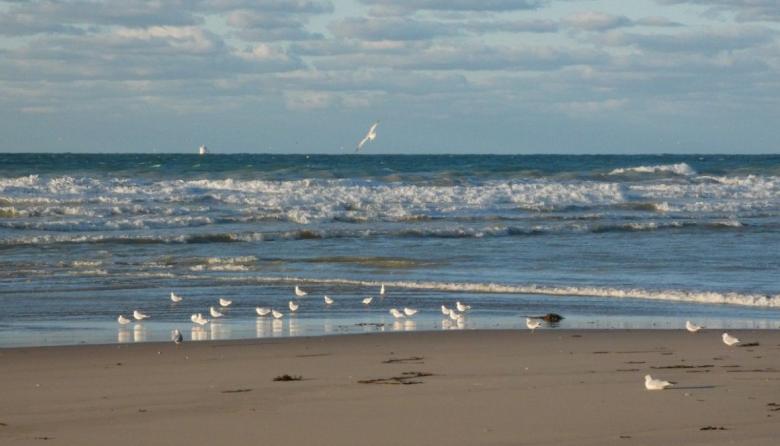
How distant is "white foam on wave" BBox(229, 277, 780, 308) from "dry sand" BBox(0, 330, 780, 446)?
11.3 feet

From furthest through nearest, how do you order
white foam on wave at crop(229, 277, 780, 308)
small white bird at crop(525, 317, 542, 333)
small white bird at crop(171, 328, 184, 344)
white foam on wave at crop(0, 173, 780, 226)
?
white foam on wave at crop(0, 173, 780, 226), white foam on wave at crop(229, 277, 780, 308), small white bird at crop(525, 317, 542, 333), small white bird at crop(171, 328, 184, 344)

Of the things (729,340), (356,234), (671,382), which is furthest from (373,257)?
(671,382)

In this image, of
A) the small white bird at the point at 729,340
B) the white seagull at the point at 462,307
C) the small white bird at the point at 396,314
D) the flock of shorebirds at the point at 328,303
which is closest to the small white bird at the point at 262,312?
the flock of shorebirds at the point at 328,303

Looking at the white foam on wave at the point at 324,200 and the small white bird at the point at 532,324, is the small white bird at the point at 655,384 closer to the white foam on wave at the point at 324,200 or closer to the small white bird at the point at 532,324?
the small white bird at the point at 532,324

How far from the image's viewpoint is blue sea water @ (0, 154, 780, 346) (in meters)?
13.7

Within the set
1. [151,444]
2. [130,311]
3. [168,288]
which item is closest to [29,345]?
[130,311]

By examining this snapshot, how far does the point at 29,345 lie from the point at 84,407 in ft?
10.5

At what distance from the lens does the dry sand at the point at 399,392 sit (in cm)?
712

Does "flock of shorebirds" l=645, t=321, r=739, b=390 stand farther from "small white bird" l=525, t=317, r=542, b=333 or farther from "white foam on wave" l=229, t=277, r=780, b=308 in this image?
"white foam on wave" l=229, t=277, r=780, b=308

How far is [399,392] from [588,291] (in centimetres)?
802

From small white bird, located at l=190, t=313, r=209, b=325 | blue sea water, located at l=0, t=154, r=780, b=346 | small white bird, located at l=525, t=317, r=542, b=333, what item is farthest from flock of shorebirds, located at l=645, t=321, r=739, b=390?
small white bird, located at l=190, t=313, r=209, b=325

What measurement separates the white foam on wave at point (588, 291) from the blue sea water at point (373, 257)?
33 mm

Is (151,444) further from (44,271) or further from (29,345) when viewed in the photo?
(44,271)

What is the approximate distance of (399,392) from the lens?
27.8 ft
